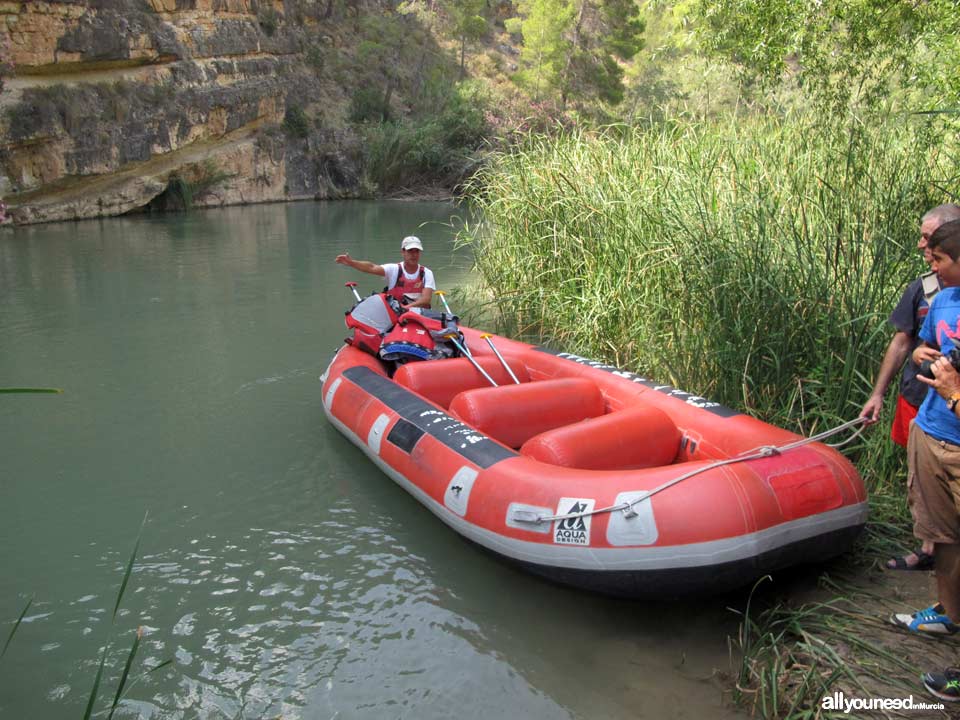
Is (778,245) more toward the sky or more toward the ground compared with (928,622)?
more toward the sky

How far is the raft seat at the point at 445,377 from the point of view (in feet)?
15.9

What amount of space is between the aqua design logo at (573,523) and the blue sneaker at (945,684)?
1229mm

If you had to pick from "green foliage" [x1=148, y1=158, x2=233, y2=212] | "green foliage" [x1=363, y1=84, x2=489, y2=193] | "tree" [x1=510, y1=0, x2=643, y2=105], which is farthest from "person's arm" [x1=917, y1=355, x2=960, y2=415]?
"tree" [x1=510, y1=0, x2=643, y2=105]

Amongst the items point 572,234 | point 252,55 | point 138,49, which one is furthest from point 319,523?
point 252,55

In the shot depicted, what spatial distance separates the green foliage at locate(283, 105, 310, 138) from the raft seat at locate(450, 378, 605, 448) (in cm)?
2019

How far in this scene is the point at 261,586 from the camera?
3.60 meters

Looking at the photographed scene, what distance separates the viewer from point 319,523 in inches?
165

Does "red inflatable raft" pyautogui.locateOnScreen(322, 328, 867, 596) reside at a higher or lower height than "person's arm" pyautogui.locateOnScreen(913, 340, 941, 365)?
lower

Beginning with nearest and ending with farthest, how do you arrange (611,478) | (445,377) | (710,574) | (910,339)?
(910,339), (710,574), (611,478), (445,377)

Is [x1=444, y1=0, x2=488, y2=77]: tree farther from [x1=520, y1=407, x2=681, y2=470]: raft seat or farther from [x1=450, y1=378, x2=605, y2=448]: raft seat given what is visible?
[x1=520, y1=407, x2=681, y2=470]: raft seat

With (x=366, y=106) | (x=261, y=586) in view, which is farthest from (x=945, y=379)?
(x=366, y=106)

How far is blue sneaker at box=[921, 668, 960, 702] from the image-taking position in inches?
98.0

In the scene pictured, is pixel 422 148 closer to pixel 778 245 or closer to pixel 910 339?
pixel 778 245

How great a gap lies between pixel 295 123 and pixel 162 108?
15.1 ft
